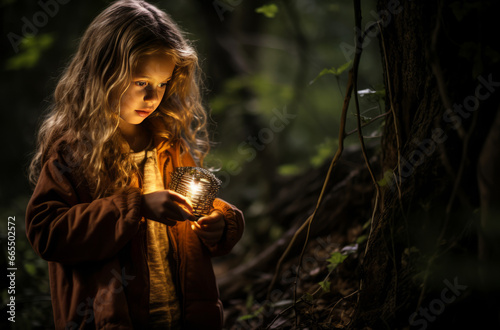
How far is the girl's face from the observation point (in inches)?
76.0

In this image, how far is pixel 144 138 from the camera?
7.28 feet

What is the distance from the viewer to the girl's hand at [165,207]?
69.4 inches

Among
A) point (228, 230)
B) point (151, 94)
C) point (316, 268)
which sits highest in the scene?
point (151, 94)

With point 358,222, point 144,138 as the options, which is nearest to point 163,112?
point 144,138

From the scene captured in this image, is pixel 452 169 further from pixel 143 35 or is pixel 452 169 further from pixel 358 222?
pixel 143 35

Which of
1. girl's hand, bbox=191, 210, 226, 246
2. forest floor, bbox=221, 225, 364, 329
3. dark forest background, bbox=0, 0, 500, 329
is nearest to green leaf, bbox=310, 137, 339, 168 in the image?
dark forest background, bbox=0, 0, 500, 329

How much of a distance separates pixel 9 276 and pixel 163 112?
7.60 feet
